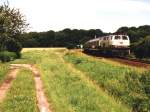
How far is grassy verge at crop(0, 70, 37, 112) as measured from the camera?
20.0 metres

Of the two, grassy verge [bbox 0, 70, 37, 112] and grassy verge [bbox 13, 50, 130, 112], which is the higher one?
grassy verge [bbox 0, 70, 37, 112]

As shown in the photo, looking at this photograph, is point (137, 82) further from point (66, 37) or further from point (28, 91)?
point (66, 37)

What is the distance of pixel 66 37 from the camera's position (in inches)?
6796

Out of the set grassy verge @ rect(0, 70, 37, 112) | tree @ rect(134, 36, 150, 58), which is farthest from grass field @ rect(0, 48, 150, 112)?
tree @ rect(134, 36, 150, 58)

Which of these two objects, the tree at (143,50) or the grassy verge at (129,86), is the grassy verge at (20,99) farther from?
the tree at (143,50)

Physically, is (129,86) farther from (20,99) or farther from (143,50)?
(143,50)

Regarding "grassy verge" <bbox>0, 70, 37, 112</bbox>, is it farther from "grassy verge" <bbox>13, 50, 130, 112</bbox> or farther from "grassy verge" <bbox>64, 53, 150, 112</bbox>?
"grassy verge" <bbox>64, 53, 150, 112</bbox>

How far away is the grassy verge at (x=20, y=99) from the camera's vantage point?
19958mm

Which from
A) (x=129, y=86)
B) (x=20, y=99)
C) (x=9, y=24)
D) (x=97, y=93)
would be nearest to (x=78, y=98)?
(x=97, y=93)

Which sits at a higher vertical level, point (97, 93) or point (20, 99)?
point (20, 99)

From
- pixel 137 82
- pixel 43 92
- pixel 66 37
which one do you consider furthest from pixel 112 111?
pixel 66 37

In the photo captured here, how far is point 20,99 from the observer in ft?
74.2

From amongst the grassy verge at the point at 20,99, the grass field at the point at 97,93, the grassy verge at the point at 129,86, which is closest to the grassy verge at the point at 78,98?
the grass field at the point at 97,93

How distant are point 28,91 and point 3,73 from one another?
12548mm
